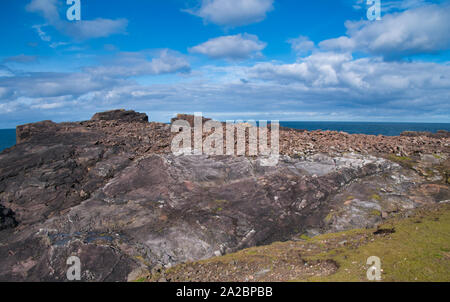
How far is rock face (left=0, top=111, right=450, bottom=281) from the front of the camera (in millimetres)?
11664

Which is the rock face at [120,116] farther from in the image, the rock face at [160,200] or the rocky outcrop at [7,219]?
the rocky outcrop at [7,219]

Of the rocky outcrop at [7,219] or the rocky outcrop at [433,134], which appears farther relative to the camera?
the rocky outcrop at [433,134]

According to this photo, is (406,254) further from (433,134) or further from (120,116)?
(433,134)

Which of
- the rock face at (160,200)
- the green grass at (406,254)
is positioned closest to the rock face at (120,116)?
the rock face at (160,200)

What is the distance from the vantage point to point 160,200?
14.7 meters

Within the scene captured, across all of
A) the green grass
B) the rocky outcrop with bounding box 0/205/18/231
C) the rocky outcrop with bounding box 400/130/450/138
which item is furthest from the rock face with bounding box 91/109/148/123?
the rocky outcrop with bounding box 400/130/450/138

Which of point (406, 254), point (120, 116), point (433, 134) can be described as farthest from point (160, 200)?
point (433, 134)

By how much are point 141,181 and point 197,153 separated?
4.24m

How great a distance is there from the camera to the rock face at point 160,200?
38.3 ft

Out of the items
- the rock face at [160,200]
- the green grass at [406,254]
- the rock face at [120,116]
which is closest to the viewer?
the green grass at [406,254]

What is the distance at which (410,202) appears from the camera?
14625 millimetres
